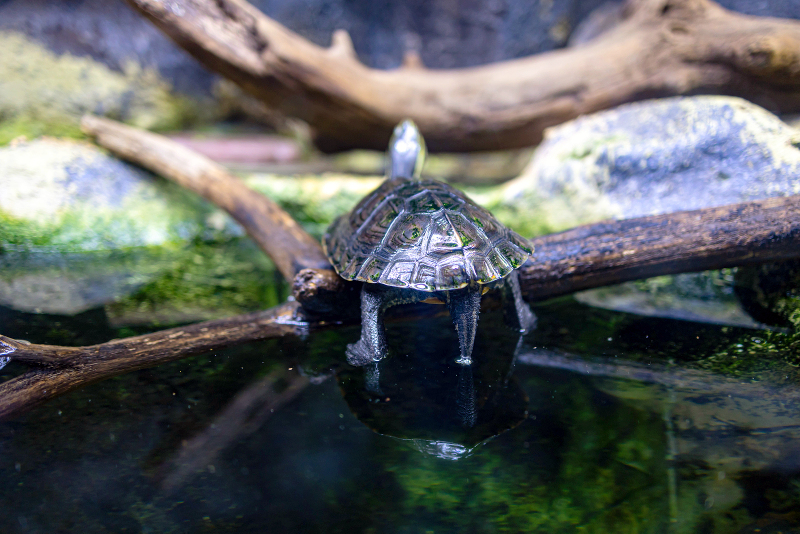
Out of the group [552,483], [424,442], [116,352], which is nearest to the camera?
[552,483]

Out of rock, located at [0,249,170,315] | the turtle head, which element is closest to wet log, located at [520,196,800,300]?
the turtle head

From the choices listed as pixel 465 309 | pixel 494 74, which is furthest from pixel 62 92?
pixel 465 309

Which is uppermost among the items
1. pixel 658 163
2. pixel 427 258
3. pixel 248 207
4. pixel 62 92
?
pixel 62 92

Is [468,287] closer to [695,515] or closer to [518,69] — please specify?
[695,515]

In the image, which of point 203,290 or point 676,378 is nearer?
point 676,378

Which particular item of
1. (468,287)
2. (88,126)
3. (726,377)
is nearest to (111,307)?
(468,287)

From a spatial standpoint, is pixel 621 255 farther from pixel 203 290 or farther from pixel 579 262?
pixel 203 290

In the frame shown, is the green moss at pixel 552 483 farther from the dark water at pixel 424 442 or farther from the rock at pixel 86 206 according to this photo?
the rock at pixel 86 206
